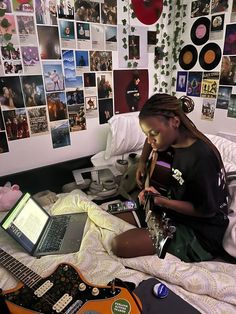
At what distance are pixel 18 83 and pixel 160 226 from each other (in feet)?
3.76

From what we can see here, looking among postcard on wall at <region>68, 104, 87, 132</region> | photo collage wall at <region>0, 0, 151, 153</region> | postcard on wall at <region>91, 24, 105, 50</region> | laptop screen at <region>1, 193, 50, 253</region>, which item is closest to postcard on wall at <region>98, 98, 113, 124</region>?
photo collage wall at <region>0, 0, 151, 153</region>

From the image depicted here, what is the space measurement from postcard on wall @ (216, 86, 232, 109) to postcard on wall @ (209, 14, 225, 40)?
0.35 meters

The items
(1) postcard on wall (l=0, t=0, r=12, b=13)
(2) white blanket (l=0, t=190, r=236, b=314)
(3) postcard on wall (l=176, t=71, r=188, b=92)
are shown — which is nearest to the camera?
(2) white blanket (l=0, t=190, r=236, b=314)

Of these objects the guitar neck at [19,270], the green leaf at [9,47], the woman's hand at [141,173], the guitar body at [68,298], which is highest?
the green leaf at [9,47]

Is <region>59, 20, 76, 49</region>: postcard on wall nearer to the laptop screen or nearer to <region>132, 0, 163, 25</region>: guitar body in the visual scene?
<region>132, 0, 163, 25</region>: guitar body

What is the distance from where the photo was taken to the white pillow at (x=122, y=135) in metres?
1.74

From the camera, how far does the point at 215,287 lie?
854 millimetres

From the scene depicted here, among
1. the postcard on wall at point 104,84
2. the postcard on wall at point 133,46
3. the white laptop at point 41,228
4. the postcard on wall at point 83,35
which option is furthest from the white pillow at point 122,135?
the white laptop at point 41,228

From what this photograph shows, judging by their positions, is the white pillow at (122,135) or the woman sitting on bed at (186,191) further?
the white pillow at (122,135)

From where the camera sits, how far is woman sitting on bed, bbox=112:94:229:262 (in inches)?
39.0

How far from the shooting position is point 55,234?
118 centimetres

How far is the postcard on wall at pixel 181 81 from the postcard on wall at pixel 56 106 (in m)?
0.99

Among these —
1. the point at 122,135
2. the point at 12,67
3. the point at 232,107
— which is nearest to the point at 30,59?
the point at 12,67

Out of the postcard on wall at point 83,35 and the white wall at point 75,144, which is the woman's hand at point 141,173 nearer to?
the white wall at point 75,144
